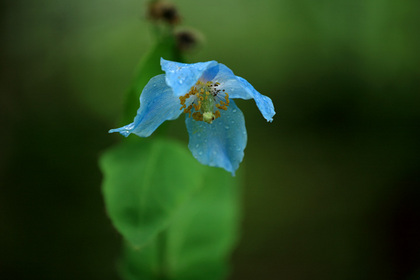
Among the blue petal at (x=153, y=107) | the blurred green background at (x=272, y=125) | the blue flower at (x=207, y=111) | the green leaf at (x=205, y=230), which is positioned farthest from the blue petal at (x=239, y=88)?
the blurred green background at (x=272, y=125)

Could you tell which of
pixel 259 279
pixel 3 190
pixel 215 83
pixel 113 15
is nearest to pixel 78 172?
pixel 3 190

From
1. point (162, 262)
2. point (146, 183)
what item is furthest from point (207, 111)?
point (162, 262)

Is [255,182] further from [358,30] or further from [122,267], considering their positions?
[122,267]

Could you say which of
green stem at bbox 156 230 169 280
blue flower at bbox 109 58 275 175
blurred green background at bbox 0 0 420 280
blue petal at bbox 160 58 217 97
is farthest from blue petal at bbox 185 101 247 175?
blurred green background at bbox 0 0 420 280

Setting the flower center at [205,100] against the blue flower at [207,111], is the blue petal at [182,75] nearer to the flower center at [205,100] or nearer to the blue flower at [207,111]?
the blue flower at [207,111]

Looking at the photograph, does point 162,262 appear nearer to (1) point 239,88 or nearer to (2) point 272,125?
(1) point 239,88

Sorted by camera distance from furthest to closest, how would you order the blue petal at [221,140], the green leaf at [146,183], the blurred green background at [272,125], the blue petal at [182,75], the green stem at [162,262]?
1. the blurred green background at [272,125]
2. the green stem at [162,262]
3. the green leaf at [146,183]
4. the blue petal at [221,140]
5. the blue petal at [182,75]
